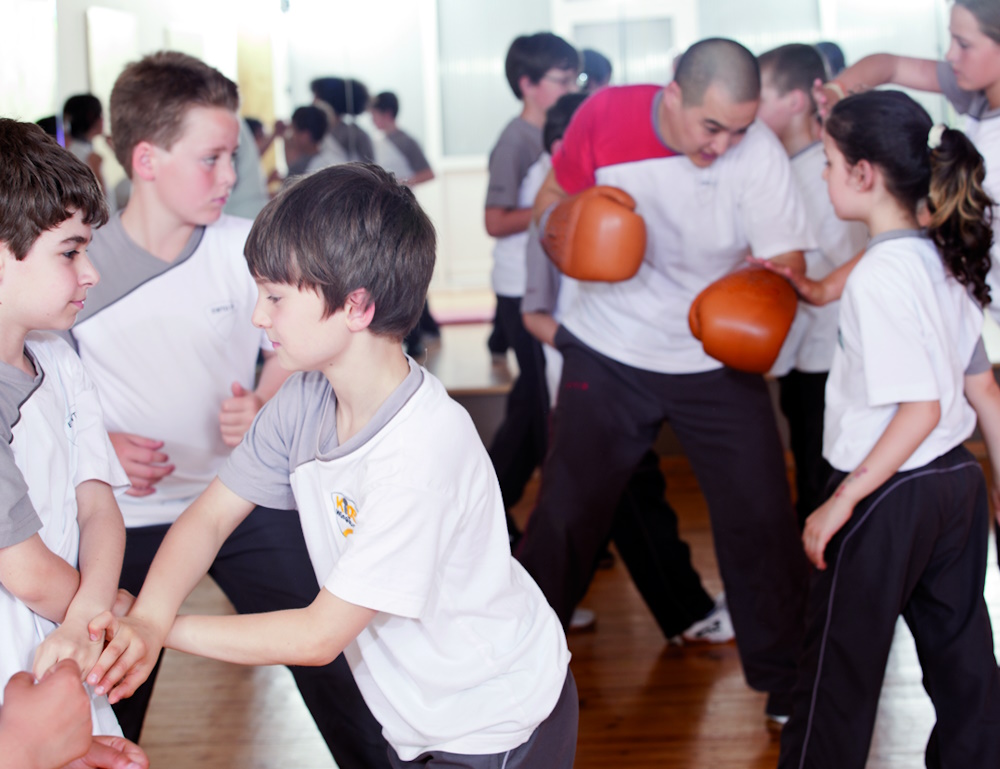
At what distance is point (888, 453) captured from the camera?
5.14ft

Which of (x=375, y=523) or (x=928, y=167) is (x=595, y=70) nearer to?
(x=928, y=167)

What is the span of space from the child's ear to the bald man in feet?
Answer: 3.16

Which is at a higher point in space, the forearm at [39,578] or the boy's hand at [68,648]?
the forearm at [39,578]

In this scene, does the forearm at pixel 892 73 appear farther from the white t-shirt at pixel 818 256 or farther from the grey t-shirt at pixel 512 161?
the grey t-shirt at pixel 512 161

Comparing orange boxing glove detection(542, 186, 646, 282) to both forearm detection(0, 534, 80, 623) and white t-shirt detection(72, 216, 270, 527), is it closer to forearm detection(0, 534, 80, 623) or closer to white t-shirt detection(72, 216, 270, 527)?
white t-shirt detection(72, 216, 270, 527)

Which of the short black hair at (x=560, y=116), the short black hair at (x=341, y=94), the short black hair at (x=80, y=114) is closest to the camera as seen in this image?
the short black hair at (x=560, y=116)

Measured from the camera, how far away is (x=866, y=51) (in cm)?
510

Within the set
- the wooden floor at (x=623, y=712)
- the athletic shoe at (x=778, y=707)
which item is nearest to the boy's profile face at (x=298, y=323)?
the wooden floor at (x=623, y=712)

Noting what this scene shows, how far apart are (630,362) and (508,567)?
1.05 m

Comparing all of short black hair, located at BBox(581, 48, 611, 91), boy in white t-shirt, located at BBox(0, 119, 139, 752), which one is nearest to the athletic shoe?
boy in white t-shirt, located at BBox(0, 119, 139, 752)

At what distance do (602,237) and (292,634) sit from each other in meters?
1.21

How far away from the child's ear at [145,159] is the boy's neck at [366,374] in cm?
78

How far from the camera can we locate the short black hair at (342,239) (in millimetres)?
1064

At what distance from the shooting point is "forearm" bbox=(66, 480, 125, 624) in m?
1.10
